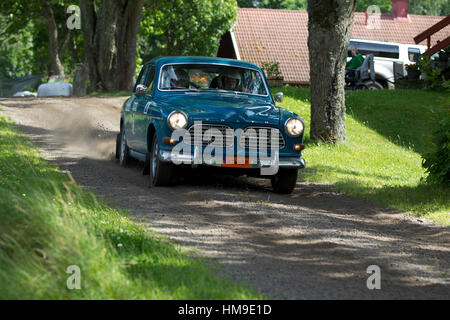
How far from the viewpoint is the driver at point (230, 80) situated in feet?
37.2

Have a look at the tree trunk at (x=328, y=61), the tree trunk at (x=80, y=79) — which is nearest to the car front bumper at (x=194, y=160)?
the tree trunk at (x=328, y=61)

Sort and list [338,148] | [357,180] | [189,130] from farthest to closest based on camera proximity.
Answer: [338,148], [357,180], [189,130]

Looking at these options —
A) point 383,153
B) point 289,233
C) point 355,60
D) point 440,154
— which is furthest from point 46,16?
point 289,233

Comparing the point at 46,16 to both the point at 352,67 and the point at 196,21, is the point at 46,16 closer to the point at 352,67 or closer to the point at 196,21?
the point at 196,21

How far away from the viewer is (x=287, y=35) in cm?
4828

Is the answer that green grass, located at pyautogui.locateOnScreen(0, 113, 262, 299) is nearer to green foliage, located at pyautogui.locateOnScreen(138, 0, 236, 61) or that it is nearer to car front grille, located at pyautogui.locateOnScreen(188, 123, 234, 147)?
car front grille, located at pyautogui.locateOnScreen(188, 123, 234, 147)

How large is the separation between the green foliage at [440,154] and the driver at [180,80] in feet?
12.3

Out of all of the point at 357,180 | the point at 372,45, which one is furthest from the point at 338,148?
the point at 372,45

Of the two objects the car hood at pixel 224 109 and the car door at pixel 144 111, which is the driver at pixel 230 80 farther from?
the car door at pixel 144 111

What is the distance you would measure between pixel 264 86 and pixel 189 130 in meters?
2.24

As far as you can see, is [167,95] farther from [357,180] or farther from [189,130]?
[357,180]

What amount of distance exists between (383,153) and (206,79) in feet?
22.5

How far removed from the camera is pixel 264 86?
1158cm
